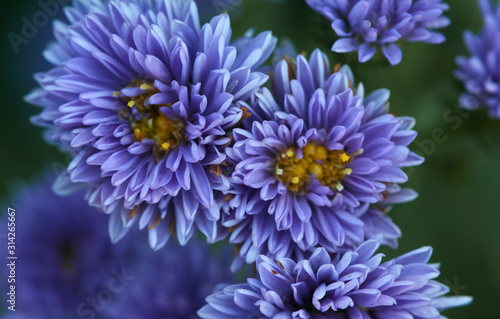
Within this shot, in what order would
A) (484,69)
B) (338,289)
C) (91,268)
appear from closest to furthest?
(338,289) → (484,69) → (91,268)

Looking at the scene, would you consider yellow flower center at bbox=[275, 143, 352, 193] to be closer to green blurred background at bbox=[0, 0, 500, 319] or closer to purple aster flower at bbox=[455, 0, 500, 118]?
green blurred background at bbox=[0, 0, 500, 319]

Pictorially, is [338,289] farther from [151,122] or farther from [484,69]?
[484,69]

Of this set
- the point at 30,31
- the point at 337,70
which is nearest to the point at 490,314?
the point at 337,70

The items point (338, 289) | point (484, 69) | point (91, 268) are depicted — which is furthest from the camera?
point (91, 268)

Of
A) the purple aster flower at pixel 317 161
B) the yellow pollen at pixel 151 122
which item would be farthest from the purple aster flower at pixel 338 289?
the yellow pollen at pixel 151 122

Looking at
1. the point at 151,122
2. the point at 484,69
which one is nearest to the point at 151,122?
the point at 151,122

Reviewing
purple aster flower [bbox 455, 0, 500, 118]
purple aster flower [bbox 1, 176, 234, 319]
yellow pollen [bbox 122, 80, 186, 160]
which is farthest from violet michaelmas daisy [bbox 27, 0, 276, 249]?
purple aster flower [bbox 455, 0, 500, 118]

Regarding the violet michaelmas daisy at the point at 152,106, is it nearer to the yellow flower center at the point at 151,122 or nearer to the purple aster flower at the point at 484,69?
the yellow flower center at the point at 151,122
